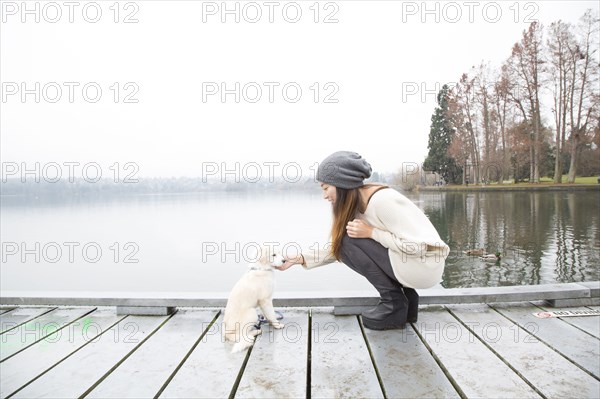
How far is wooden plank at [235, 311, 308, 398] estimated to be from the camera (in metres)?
1.56

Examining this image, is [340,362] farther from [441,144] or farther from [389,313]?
[441,144]

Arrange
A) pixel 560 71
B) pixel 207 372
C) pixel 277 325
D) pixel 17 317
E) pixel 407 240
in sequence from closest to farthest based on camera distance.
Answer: pixel 207 372, pixel 407 240, pixel 277 325, pixel 17 317, pixel 560 71

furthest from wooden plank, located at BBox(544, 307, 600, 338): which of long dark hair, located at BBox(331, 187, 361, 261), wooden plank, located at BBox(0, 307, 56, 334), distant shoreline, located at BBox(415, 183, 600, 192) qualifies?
distant shoreline, located at BBox(415, 183, 600, 192)

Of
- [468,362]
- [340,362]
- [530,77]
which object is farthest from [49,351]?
[530,77]

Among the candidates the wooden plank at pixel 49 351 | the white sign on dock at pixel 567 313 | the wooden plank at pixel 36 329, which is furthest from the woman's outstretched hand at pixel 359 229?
the wooden plank at pixel 36 329

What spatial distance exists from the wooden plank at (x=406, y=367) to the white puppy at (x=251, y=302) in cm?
58

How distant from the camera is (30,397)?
1540 mm

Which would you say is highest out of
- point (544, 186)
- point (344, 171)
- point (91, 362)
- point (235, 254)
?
point (344, 171)

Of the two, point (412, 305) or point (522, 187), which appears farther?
point (522, 187)

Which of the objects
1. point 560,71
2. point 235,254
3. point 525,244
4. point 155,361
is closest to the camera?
point 155,361

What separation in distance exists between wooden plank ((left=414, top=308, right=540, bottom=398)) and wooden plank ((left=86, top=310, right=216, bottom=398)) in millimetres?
1231

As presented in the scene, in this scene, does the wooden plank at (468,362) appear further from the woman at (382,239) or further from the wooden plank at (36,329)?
the wooden plank at (36,329)

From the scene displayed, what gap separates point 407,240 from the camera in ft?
6.76

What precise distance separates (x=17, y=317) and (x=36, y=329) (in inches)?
12.7
